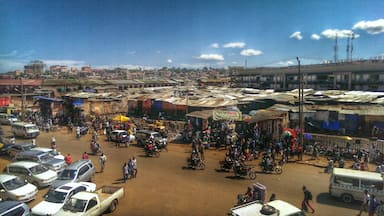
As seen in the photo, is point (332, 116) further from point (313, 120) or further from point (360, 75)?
point (360, 75)

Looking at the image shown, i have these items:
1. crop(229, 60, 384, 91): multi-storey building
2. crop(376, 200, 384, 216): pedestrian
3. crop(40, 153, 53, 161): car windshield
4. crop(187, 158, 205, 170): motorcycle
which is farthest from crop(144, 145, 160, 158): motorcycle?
crop(229, 60, 384, 91): multi-storey building

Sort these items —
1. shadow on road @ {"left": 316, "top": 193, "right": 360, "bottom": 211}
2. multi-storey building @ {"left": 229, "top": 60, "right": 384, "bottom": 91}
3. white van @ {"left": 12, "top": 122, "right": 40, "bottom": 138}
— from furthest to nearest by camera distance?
1. multi-storey building @ {"left": 229, "top": 60, "right": 384, "bottom": 91}
2. white van @ {"left": 12, "top": 122, "right": 40, "bottom": 138}
3. shadow on road @ {"left": 316, "top": 193, "right": 360, "bottom": 211}

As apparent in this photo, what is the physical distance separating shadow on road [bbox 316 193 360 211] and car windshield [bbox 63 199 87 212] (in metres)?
7.21

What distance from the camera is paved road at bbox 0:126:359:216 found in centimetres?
942

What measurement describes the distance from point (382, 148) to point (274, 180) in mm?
6096

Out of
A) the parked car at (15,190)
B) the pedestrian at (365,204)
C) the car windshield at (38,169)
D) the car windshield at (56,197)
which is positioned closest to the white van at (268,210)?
the pedestrian at (365,204)

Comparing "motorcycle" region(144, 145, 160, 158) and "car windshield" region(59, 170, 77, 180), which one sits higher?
"car windshield" region(59, 170, 77, 180)

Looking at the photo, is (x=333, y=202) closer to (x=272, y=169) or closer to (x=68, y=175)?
(x=272, y=169)

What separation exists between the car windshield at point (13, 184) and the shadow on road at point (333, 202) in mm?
9984

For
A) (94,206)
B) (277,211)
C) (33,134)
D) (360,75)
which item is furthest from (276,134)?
(360,75)

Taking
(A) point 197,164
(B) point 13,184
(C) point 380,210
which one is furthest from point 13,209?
(C) point 380,210

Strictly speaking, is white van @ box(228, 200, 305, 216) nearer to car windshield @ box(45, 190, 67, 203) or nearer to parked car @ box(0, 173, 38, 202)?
car windshield @ box(45, 190, 67, 203)

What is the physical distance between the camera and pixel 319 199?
9.95m

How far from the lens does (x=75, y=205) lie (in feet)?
27.0
